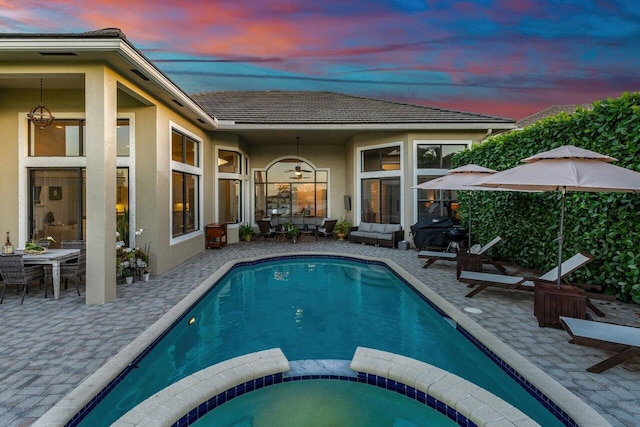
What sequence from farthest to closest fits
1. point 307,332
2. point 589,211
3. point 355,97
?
point 355,97, point 589,211, point 307,332

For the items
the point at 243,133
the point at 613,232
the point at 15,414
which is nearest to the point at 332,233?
the point at 243,133

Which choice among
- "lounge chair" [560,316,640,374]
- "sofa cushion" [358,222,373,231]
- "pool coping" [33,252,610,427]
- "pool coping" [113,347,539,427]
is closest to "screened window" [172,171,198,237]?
"pool coping" [33,252,610,427]

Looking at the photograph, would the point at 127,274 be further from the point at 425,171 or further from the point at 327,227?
the point at 425,171

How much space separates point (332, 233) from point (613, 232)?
9815mm

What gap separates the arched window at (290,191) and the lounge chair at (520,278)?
9.96 meters

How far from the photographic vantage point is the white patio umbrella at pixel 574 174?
4164mm

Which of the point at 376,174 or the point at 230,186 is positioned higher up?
the point at 376,174

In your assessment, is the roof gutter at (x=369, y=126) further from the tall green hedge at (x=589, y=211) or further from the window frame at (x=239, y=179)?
the tall green hedge at (x=589, y=211)

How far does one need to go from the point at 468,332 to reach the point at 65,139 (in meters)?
9.20

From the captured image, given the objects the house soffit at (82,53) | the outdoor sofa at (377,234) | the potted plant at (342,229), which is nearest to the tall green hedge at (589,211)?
the outdoor sofa at (377,234)

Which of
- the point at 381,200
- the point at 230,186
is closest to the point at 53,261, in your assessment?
the point at 230,186

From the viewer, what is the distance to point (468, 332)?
15.3 feet

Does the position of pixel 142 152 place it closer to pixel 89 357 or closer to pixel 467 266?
pixel 89 357

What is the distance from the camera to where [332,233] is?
568 inches
